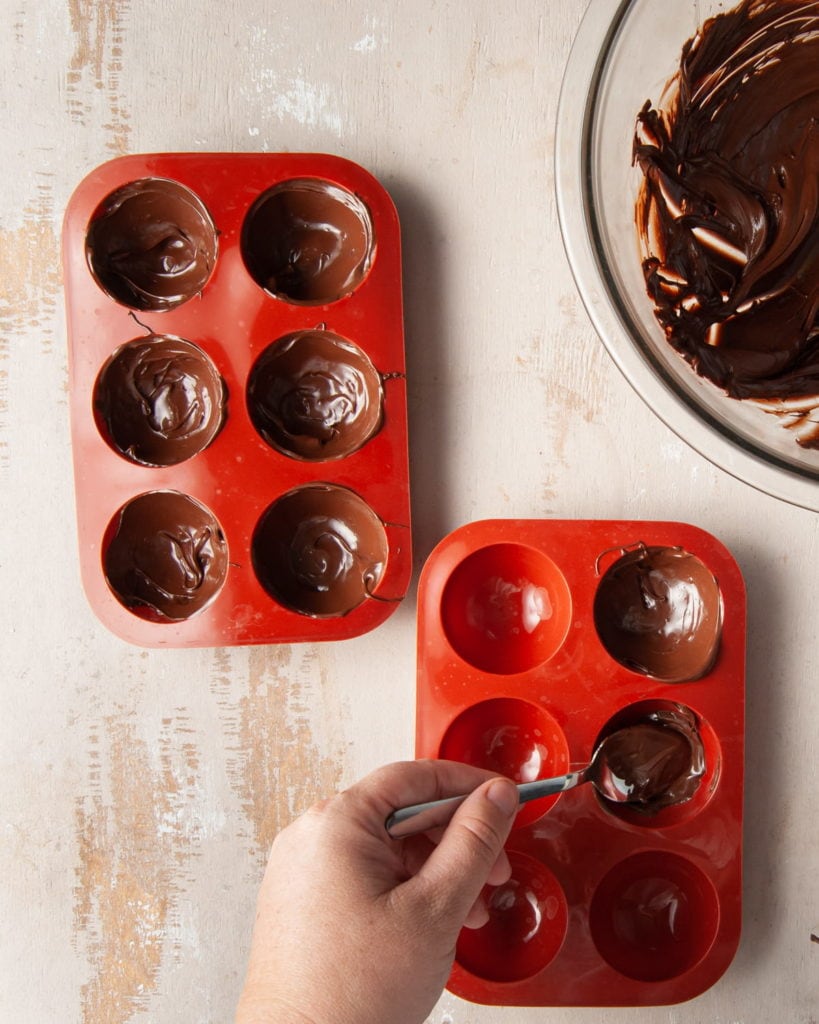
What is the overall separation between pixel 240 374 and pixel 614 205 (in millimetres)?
546

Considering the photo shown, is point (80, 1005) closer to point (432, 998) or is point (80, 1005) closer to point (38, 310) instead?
point (432, 998)

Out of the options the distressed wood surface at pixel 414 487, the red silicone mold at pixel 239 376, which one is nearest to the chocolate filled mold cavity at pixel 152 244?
the red silicone mold at pixel 239 376

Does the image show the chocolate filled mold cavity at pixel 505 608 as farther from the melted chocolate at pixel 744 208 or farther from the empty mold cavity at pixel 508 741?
the melted chocolate at pixel 744 208

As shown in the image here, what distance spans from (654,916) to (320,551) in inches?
28.5

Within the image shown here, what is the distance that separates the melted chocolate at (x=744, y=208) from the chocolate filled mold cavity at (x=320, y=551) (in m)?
0.50

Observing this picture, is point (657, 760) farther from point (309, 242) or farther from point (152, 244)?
point (152, 244)

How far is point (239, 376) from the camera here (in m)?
1.16

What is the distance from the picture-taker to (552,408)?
124 cm

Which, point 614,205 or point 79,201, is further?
point 79,201

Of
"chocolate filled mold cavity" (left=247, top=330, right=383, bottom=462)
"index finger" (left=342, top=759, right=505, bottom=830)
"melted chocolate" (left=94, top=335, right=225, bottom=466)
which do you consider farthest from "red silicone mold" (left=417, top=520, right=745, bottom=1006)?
"melted chocolate" (left=94, top=335, right=225, bottom=466)

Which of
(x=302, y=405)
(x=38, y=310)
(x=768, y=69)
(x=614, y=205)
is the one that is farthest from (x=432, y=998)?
(x=768, y=69)

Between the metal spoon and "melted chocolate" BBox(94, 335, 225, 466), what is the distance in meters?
0.57

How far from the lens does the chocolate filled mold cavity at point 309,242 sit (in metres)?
1.17

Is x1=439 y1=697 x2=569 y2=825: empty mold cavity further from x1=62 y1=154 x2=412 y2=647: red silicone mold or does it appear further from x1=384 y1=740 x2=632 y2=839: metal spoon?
x1=62 y1=154 x2=412 y2=647: red silicone mold
